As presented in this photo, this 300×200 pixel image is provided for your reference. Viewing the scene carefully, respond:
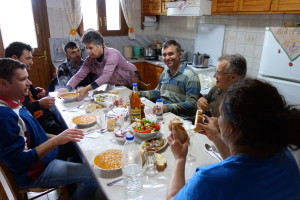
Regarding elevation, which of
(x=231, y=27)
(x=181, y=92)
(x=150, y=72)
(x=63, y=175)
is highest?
(x=231, y=27)

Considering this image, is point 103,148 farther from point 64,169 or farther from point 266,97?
point 266,97

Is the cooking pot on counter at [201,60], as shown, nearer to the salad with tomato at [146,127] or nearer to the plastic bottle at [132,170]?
the salad with tomato at [146,127]

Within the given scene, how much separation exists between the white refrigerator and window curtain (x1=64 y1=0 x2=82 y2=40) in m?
3.20

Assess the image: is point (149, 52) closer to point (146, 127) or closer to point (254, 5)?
point (254, 5)

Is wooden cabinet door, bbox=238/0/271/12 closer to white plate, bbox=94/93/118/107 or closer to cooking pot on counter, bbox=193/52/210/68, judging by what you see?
cooking pot on counter, bbox=193/52/210/68

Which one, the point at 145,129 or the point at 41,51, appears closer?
the point at 145,129

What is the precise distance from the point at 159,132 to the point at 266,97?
961 millimetres

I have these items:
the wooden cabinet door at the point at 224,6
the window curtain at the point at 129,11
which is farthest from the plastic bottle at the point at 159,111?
the window curtain at the point at 129,11

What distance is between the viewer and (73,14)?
163 inches

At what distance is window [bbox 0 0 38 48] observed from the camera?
3.87 m

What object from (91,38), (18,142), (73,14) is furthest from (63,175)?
(73,14)

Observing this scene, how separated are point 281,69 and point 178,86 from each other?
1226mm

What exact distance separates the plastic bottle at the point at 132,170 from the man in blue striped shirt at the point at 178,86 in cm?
86

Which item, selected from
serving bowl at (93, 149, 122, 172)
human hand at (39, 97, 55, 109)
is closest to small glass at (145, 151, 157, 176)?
serving bowl at (93, 149, 122, 172)
